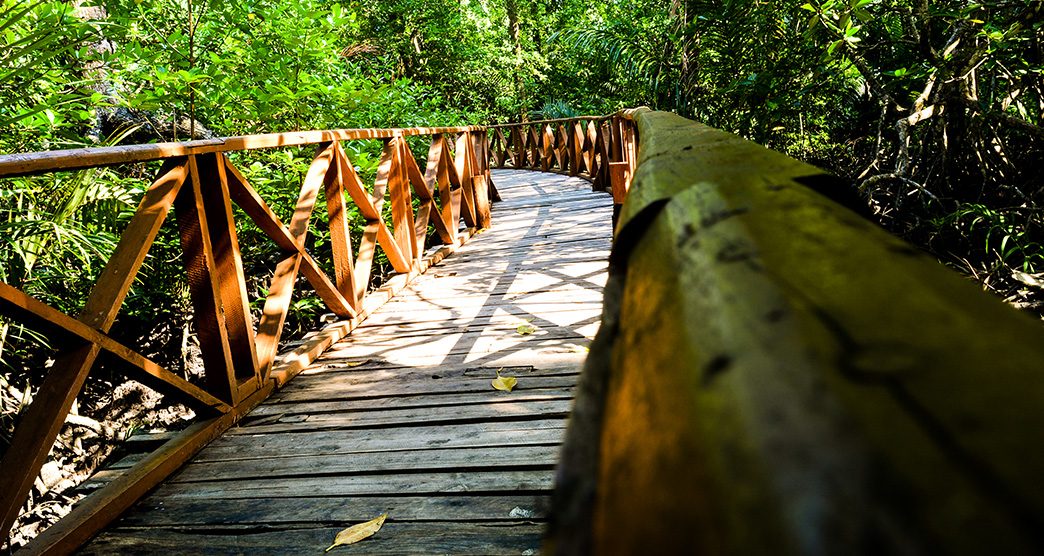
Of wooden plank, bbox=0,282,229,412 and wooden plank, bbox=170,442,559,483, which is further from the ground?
wooden plank, bbox=0,282,229,412

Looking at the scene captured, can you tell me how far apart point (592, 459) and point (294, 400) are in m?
2.47

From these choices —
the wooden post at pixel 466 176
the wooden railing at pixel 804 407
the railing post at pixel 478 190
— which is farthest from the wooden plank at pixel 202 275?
the railing post at pixel 478 190

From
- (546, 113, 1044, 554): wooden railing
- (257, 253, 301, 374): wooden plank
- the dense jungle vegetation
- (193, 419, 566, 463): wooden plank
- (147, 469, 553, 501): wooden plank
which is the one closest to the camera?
(546, 113, 1044, 554): wooden railing

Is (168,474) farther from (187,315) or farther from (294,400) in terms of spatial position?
(187,315)

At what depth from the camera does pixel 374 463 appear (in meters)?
1.97

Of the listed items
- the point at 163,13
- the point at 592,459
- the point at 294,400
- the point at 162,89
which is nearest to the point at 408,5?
the point at 163,13

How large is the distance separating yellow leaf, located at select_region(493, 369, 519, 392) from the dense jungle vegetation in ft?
7.04

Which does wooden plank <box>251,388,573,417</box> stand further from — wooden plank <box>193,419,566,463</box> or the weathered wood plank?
wooden plank <box>193,419,566,463</box>

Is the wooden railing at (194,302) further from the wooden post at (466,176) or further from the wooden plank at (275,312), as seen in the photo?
the wooden post at (466,176)

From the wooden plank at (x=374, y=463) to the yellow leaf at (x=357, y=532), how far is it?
272mm

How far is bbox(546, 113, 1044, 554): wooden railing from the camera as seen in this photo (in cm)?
17

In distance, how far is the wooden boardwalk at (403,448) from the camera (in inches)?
63.9

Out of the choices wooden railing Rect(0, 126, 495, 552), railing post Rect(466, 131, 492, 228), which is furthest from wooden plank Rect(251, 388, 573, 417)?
railing post Rect(466, 131, 492, 228)

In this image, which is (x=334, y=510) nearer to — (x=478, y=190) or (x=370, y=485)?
(x=370, y=485)
